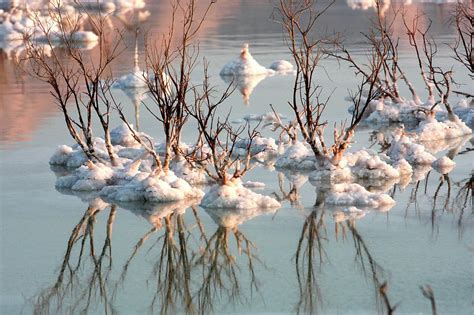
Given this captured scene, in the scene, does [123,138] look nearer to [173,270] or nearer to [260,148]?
[260,148]

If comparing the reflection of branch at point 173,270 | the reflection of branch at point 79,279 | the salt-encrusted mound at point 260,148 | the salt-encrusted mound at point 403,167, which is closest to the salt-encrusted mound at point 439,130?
the salt-encrusted mound at point 403,167

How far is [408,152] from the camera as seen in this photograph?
15.0 metres

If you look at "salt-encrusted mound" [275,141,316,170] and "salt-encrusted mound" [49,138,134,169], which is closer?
"salt-encrusted mound" [275,141,316,170]

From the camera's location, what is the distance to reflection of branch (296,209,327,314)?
9.07m

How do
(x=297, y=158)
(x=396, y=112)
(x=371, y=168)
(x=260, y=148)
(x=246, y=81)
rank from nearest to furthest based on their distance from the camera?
(x=371, y=168) < (x=297, y=158) < (x=260, y=148) < (x=396, y=112) < (x=246, y=81)

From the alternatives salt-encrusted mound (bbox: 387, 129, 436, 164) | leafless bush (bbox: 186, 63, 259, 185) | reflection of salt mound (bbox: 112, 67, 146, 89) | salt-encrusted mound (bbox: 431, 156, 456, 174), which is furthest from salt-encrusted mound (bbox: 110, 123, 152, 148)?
reflection of salt mound (bbox: 112, 67, 146, 89)

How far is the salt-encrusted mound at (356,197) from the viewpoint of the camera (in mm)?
12281

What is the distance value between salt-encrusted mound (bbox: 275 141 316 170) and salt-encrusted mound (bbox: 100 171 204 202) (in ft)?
7.00

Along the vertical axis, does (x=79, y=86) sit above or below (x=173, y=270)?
below

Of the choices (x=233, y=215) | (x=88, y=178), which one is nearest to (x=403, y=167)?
(x=233, y=215)

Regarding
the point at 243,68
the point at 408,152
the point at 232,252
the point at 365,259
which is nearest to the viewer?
the point at 365,259

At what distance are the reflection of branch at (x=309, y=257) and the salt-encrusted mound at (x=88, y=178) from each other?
2.99 meters

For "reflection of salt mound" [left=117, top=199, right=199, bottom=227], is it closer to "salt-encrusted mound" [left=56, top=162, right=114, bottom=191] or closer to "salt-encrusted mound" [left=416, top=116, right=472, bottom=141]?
"salt-encrusted mound" [left=56, top=162, right=114, bottom=191]

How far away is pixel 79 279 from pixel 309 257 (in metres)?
2.32
